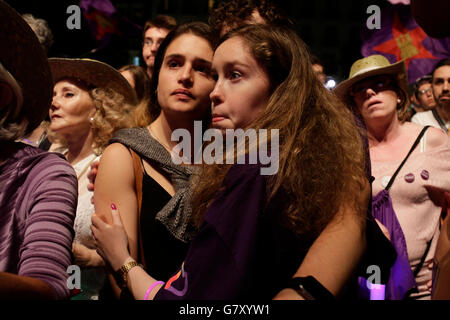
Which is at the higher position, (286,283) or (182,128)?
(182,128)

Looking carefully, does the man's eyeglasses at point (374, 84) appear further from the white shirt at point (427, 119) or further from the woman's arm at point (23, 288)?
the woman's arm at point (23, 288)

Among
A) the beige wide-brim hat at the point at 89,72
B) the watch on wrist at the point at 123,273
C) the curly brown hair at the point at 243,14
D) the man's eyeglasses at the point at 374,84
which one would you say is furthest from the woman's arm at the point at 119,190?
the man's eyeglasses at the point at 374,84

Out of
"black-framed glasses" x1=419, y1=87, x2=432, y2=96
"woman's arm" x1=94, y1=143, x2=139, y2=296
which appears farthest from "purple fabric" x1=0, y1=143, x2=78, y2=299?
"black-framed glasses" x1=419, y1=87, x2=432, y2=96

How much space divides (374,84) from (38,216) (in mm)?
2732

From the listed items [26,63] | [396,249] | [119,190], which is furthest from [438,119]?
[26,63]

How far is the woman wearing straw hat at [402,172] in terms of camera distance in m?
2.92

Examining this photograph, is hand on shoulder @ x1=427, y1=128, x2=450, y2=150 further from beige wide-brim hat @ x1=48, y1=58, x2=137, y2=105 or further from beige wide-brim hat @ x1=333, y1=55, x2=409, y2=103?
beige wide-brim hat @ x1=48, y1=58, x2=137, y2=105

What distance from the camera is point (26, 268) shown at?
1.35 metres

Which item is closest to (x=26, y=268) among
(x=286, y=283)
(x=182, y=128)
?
(x=286, y=283)

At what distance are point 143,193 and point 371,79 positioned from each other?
214 cm

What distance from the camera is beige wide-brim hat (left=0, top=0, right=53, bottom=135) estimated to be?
1621 millimetres

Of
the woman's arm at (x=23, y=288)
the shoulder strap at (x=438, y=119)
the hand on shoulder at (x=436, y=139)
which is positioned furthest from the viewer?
the shoulder strap at (x=438, y=119)

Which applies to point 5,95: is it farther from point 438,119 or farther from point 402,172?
point 438,119
